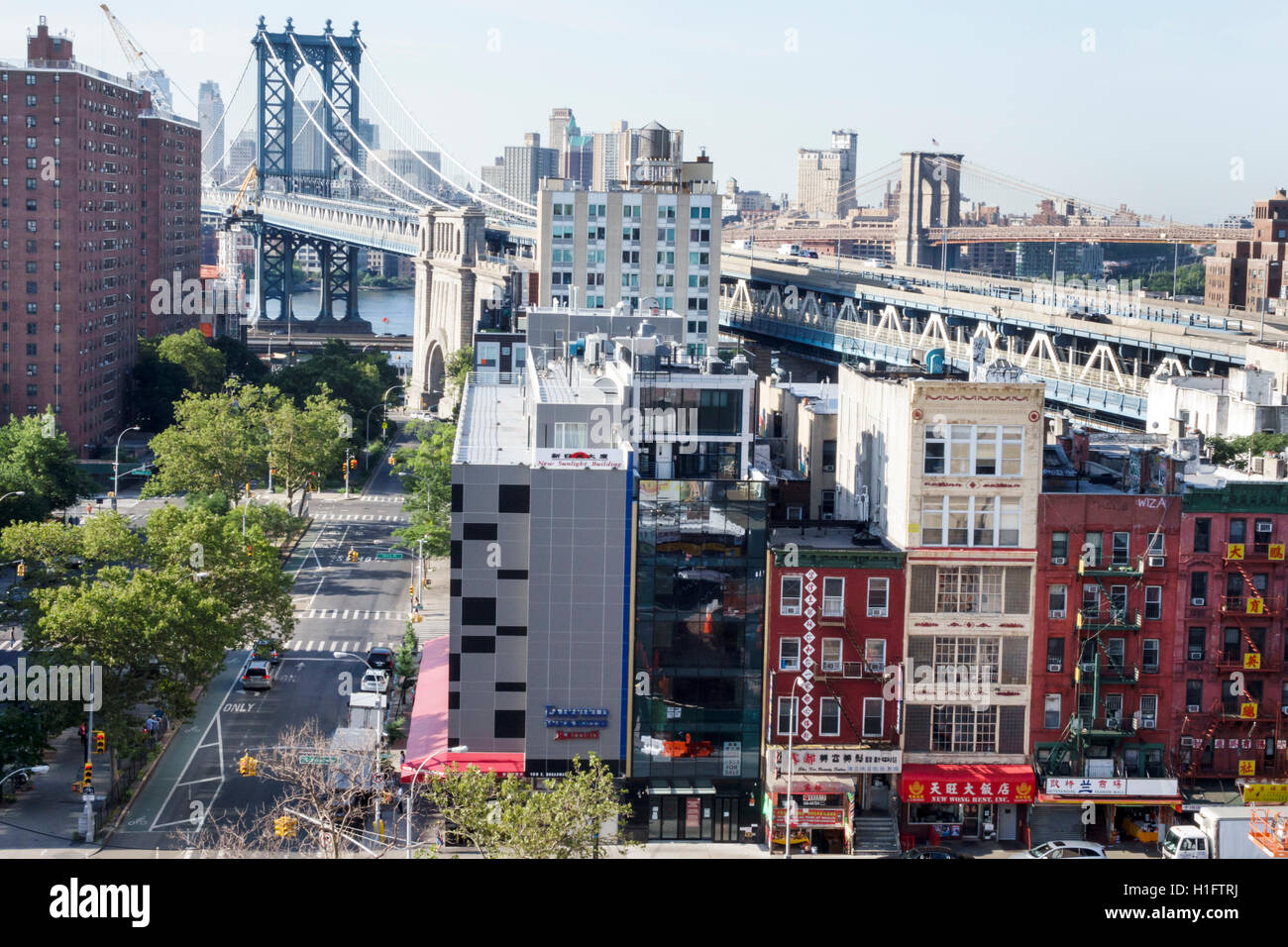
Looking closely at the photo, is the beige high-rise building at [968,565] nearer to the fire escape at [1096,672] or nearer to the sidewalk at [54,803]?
the fire escape at [1096,672]

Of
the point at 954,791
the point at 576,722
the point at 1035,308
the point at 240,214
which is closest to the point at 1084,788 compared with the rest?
the point at 954,791

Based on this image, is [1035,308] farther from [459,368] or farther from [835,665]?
[835,665]

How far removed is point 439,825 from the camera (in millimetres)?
37312

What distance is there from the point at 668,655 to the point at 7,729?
15585 mm

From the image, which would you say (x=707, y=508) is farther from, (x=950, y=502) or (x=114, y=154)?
(x=114, y=154)

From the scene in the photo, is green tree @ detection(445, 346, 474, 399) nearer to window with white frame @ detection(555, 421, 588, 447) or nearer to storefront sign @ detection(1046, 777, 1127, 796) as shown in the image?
window with white frame @ detection(555, 421, 588, 447)

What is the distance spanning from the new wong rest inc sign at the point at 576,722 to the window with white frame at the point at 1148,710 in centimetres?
1298

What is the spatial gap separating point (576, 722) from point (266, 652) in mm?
16525

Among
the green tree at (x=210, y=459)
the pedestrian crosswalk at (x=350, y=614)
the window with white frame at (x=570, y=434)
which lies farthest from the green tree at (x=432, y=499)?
the window with white frame at (x=570, y=434)

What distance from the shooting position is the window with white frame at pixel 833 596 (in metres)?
39.1

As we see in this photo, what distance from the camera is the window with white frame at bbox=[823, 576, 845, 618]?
3906 centimetres

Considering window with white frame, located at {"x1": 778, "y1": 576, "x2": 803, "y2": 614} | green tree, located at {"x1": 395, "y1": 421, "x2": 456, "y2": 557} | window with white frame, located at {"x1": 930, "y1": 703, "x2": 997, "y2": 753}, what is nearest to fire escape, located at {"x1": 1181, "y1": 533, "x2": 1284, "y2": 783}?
window with white frame, located at {"x1": 930, "y1": 703, "x2": 997, "y2": 753}

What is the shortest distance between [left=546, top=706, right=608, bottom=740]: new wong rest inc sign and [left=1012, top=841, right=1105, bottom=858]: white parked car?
392 inches

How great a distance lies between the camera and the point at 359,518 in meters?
82.9
